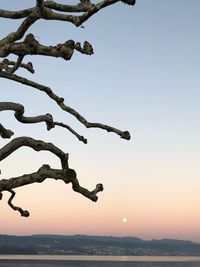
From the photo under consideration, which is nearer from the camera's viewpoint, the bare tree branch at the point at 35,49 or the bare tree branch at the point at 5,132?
the bare tree branch at the point at 35,49

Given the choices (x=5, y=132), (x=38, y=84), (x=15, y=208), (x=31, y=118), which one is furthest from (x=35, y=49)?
(x=15, y=208)

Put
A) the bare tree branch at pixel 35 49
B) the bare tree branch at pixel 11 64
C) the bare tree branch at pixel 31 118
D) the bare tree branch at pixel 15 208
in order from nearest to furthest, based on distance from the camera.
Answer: the bare tree branch at pixel 35 49, the bare tree branch at pixel 31 118, the bare tree branch at pixel 11 64, the bare tree branch at pixel 15 208

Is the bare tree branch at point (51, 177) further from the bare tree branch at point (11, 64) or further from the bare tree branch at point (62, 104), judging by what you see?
the bare tree branch at point (11, 64)

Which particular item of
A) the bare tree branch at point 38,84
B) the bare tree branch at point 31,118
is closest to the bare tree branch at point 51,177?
the bare tree branch at point 38,84

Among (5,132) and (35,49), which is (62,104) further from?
(5,132)

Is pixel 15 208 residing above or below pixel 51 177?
below

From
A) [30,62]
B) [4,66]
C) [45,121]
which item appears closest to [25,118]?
[45,121]

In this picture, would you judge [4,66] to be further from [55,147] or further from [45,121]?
[55,147]

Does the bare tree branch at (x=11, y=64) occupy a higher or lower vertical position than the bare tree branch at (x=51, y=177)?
higher

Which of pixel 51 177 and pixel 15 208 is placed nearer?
pixel 51 177

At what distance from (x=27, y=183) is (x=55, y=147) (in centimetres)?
67

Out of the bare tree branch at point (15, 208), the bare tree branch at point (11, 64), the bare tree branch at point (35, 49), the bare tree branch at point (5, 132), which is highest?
the bare tree branch at point (11, 64)

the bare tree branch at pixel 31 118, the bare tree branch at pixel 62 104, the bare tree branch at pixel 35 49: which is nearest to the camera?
the bare tree branch at pixel 35 49

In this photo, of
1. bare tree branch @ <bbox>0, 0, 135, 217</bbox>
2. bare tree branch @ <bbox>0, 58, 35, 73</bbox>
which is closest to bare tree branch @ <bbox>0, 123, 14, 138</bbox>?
bare tree branch @ <bbox>0, 0, 135, 217</bbox>
